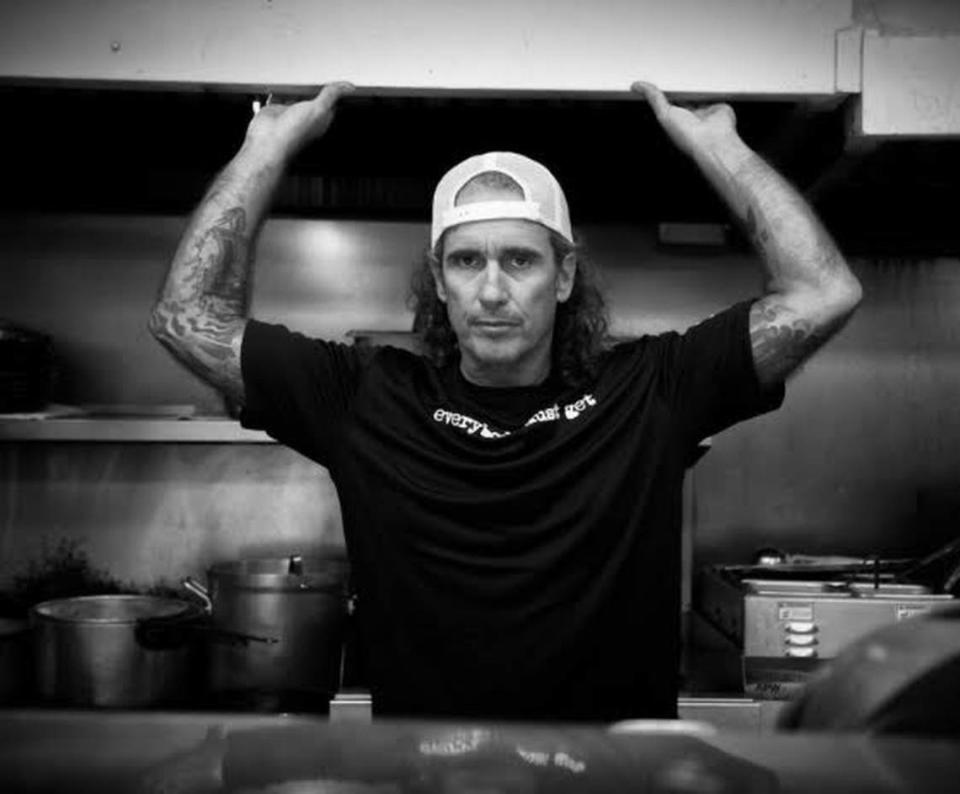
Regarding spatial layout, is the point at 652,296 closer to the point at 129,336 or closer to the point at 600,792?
the point at 129,336

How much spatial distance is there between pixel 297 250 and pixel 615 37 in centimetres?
122

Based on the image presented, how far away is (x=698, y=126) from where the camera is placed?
1.91m

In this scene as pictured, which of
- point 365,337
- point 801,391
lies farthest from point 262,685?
point 801,391

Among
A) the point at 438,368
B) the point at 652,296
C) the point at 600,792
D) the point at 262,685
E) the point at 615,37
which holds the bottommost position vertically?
the point at 262,685

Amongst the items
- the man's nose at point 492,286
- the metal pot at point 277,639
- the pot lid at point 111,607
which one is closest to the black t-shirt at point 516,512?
the man's nose at point 492,286

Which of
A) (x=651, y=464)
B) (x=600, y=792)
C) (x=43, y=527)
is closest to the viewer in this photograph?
(x=600, y=792)

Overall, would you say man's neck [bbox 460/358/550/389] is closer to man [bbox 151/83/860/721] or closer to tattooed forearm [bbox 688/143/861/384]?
man [bbox 151/83/860/721]

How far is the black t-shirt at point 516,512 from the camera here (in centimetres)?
153

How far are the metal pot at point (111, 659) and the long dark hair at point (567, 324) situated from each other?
0.89 metres

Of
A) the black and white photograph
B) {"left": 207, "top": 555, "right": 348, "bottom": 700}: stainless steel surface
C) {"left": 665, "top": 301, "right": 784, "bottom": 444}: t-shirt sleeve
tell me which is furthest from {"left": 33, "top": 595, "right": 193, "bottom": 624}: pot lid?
{"left": 665, "top": 301, "right": 784, "bottom": 444}: t-shirt sleeve

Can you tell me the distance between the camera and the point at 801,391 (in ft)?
10.1

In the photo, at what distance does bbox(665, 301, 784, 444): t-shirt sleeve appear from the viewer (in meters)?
1.63

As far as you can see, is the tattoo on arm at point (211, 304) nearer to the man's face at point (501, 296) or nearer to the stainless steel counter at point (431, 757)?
the man's face at point (501, 296)

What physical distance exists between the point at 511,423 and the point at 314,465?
4.71ft
